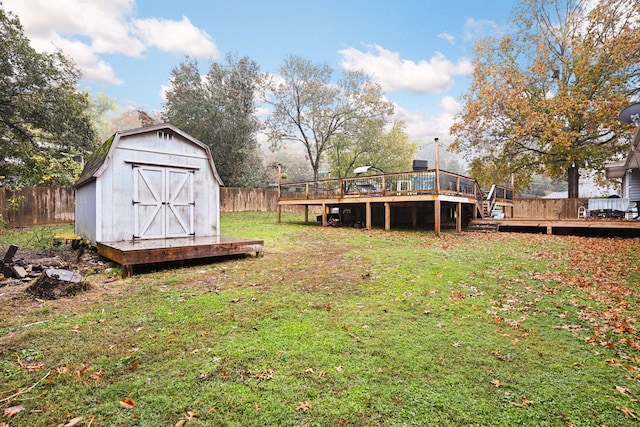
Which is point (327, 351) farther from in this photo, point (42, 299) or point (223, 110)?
point (223, 110)

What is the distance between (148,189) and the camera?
7.70 meters

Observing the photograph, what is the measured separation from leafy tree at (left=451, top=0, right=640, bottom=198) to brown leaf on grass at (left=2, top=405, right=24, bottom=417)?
2065cm

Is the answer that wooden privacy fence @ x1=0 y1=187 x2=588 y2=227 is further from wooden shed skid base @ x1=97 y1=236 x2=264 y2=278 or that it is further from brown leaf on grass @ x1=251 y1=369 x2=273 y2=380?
brown leaf on grass @ x1=251 y1=369 x2=273 y2=380

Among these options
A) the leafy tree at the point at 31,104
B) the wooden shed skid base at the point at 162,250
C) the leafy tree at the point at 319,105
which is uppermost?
the leafy tree at the point at 319,105

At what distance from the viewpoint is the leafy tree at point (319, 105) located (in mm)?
27922

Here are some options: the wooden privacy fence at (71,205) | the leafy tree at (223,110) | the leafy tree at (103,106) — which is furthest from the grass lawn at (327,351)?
the leafy tree at (103,106)

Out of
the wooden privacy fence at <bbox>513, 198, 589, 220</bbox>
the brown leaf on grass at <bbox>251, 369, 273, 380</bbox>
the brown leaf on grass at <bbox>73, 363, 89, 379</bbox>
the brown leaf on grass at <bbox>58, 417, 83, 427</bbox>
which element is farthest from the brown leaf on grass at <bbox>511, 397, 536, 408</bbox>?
the wooden privacy fence at <bbox>513, 198, 589, 220</bbox>

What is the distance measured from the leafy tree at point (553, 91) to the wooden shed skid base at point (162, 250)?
17350 mm

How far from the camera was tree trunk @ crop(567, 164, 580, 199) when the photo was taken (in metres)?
18.7

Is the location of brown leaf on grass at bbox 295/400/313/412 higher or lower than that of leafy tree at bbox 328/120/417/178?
lower

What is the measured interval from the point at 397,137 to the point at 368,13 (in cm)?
1393

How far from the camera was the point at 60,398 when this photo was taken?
2.23 meters

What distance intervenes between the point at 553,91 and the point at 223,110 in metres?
22.1

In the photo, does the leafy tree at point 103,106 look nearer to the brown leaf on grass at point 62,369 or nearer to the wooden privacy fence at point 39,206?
the wooden privacy fence at point 39,206
